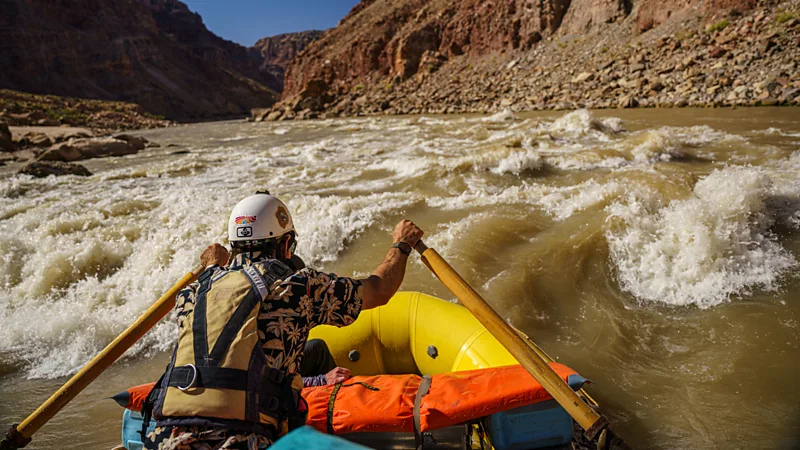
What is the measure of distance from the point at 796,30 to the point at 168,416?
698 inches

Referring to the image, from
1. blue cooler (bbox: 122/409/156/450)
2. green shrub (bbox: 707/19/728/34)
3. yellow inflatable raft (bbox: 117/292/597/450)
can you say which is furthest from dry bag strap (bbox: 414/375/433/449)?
green shrub (bbox: 707/19/728/34)

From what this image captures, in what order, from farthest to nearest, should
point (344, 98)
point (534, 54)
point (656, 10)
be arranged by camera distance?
point (344, 98)
point (534, 54)
point (656, 10)

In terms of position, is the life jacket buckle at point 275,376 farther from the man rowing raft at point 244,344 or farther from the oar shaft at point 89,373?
the oar shaft at point 89,373

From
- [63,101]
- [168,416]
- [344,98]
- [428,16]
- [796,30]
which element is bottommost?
[168,416]

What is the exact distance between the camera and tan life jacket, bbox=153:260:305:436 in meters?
1.46

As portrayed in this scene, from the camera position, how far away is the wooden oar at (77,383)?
2.09 metres

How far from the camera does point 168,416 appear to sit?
58.4 inches

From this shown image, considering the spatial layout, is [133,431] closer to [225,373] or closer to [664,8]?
[225,373]

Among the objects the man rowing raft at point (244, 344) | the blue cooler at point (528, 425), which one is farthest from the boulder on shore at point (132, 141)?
the blue cooler at point (528, 425)

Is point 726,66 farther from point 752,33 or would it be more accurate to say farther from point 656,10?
point 656,10

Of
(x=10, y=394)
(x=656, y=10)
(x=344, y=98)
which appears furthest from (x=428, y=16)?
(x=10, y=394)

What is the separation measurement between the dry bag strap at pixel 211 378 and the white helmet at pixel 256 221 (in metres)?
0.58

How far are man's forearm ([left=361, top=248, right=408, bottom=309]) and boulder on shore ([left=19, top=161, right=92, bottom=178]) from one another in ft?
39.9

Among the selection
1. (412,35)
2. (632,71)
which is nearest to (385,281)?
(632,71)
